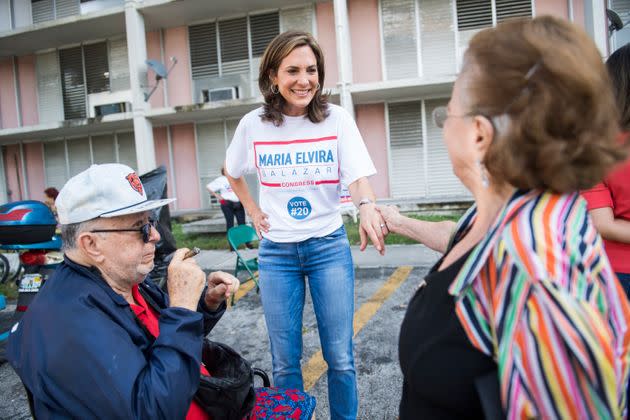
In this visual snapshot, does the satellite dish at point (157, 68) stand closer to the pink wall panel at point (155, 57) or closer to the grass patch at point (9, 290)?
the pink wall panel at point (155, 57)

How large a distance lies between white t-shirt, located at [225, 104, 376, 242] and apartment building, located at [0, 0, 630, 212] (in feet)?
28.8

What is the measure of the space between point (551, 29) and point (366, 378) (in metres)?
2.77

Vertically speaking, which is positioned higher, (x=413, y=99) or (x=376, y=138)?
(x=413, y=99)

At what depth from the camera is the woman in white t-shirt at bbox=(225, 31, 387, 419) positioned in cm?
227

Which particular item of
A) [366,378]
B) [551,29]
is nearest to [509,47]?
[551,29]

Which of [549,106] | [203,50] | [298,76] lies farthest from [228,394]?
[203,50]

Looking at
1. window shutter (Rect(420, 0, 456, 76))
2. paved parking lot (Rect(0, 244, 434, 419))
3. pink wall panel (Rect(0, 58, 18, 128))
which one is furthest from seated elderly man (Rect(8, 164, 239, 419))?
pink wall panel (Rect(0, 58, 18, 128))

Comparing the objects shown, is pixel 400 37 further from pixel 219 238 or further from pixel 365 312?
pixel 365 312

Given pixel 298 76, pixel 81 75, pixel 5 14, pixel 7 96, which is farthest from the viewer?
pixel 7 96

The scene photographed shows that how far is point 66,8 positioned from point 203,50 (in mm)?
4938

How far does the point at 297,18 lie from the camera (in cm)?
1224

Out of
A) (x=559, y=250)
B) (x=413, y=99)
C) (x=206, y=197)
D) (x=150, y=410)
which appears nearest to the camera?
(x=559, y=250)

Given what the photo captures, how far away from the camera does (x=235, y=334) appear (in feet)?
13.9

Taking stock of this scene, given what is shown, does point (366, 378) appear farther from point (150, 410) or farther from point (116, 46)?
point (116, 46)
